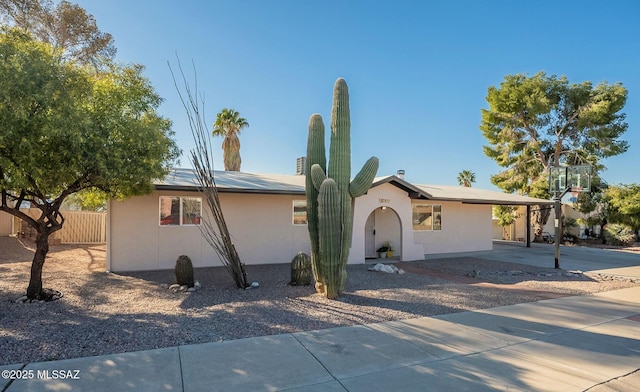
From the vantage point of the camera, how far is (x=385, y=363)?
4.74 m

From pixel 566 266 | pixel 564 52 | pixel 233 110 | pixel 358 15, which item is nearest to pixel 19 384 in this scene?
pixel 358 15

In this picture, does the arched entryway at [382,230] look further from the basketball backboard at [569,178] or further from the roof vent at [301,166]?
the basketball backboard at [569,178]

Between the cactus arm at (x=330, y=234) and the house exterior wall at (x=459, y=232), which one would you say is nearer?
the cactus arm at (x=330, y=234)

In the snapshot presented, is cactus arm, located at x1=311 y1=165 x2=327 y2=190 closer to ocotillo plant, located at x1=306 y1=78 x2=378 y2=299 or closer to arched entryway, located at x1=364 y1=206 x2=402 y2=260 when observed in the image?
ocotillo plant, located at x1=306 y1=78 x2=378 y2=299

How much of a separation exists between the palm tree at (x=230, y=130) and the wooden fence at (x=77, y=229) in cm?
939

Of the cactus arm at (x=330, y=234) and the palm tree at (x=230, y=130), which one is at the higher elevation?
the palm tree at (x=230, y=130)

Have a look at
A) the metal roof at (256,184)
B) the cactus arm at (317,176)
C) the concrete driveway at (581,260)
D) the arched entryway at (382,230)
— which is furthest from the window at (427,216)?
the cactus arm at (317,176)

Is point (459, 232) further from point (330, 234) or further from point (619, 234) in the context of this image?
point (619, 234)

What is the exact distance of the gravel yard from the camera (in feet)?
18.0

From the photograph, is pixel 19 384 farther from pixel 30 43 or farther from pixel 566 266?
pixel 566 266

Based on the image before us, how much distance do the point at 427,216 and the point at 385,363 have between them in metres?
13.9

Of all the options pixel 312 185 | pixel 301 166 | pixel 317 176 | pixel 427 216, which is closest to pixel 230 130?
pixel 301 166

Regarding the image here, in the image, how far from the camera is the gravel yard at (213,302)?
548 centimetres

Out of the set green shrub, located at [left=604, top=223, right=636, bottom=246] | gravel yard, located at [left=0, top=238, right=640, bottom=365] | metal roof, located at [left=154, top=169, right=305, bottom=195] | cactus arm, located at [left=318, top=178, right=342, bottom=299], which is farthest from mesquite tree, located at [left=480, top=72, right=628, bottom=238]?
cactus arm, located at [left=318, top=178, right=342, bottom=299]
